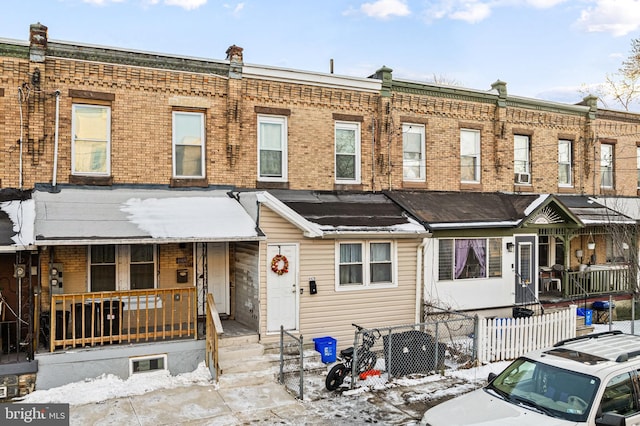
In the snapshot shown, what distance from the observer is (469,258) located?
15383 millimetres

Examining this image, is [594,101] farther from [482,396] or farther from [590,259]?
[482,396]

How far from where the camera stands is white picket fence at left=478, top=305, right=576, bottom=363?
12.2 m

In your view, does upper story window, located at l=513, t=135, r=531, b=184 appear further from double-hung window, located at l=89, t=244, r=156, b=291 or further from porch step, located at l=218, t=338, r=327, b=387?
double-hung window, located at l=89, t=244, r=156, b=291

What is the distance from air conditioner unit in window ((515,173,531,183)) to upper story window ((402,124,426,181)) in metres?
4.13

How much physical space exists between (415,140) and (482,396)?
35.0ft

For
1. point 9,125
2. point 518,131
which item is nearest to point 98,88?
point 9,125

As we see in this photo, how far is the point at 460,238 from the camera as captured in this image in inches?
597

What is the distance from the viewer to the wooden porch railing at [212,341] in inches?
406

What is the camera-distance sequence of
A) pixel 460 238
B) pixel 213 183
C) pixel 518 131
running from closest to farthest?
1. pixel 213 183
2. pixel 460 238
3. pixel 518 131

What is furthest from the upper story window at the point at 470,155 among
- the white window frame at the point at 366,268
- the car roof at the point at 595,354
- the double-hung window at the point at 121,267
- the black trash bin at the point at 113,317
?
the black trash bin at the point at 113,317

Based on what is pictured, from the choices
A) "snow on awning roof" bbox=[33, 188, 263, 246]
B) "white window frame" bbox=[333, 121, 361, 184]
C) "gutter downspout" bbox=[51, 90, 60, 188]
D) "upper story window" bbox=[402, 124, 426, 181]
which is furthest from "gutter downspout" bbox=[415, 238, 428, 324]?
"gutter downspout" bbox=[51, 90, 60, 188]

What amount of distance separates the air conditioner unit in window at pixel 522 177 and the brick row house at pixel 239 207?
244 millimetres

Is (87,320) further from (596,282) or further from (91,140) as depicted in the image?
(596,282)

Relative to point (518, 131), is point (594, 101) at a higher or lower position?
higher
